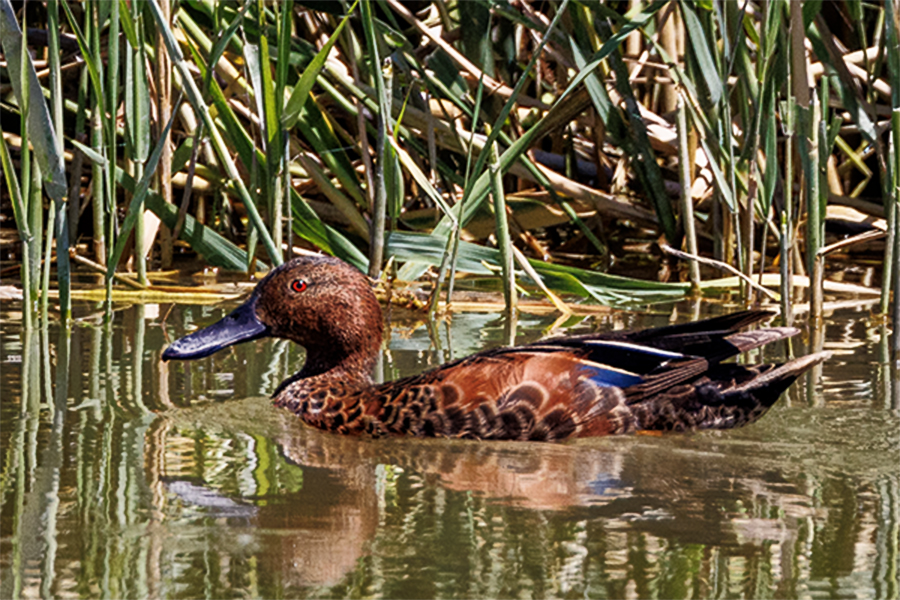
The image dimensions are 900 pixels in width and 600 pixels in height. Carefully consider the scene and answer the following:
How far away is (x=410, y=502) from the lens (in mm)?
3242

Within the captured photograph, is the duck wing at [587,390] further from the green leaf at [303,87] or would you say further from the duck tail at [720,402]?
the green leaf at [303,87]

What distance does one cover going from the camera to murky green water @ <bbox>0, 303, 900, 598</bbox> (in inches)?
105

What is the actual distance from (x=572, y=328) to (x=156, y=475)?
8.62ft

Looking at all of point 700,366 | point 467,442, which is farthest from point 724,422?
point 467,442

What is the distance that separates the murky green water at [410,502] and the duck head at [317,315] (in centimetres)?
24

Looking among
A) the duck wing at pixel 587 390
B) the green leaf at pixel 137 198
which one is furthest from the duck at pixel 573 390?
the green leaf at pixel 137 198

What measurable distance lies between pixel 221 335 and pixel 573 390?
1.23m

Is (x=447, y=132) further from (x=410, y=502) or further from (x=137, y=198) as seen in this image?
(x=410, y=502)

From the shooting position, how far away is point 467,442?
13.0 ft

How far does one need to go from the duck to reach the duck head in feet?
0.43

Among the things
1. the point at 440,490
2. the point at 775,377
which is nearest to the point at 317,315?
the point at 440,490

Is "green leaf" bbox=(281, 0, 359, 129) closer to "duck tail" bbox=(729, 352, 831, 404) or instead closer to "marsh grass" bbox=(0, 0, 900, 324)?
"marsh grass" bbox=(0, 0, 900, 324)

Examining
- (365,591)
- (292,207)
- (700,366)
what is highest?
(292,207)

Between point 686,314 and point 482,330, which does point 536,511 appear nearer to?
point 482,330
